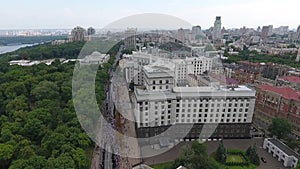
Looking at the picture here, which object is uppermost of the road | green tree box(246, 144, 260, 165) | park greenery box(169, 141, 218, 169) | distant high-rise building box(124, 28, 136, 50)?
distant high-rise building box(124, 28, 136, 50)

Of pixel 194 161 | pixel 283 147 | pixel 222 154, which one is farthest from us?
pixel 283 147

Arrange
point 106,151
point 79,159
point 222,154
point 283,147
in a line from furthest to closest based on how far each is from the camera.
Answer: point 106,151
point 283,147
point 222,154
point 79,159

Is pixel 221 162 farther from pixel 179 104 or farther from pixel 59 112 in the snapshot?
pixel 59 112

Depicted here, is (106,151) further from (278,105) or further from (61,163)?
(278,105)

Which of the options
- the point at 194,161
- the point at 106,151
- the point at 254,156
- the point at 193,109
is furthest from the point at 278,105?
the point at 106,151

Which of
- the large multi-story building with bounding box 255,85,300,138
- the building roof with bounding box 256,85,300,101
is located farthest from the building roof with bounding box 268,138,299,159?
the building roof with bounding box 256,85,300,101

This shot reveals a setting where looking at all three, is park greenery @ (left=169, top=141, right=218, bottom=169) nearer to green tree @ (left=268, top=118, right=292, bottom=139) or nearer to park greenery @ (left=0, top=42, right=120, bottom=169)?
park greenery @ (left=0, top=42, right=120, bottom=169)
